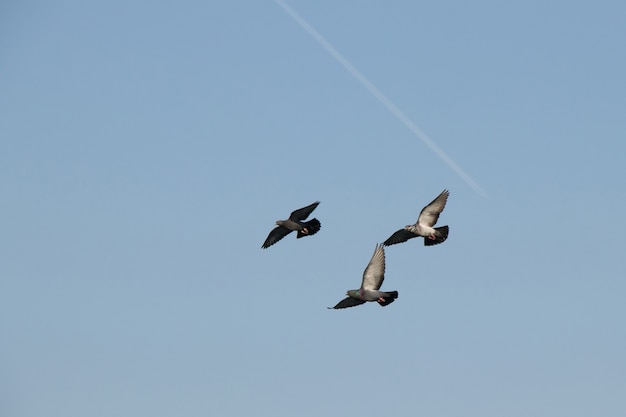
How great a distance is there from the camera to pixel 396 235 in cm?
7606

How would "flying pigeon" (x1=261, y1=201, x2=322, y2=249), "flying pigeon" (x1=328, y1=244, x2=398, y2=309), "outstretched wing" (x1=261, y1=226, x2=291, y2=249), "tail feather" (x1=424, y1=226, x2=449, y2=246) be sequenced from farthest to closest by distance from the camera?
"outstretched wing" (x1=261, y1=226, x2=291, y2=249), "flying pigeon" (x1=261, y1=201, x2=322, y2=249), "tail feather" (x1=424, y1=226, x2=449, y2=246), "flying pigeon" (x1=328, y1=244, x2=398, y2=309)

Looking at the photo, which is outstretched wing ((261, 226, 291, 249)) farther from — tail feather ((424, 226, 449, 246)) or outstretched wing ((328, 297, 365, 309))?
tail feather ((424, 226, 449, 246))

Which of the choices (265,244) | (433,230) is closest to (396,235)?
(433,230)

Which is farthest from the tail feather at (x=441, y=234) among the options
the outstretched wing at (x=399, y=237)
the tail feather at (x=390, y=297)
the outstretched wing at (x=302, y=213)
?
the outstretched wing at (x=302, y=213)

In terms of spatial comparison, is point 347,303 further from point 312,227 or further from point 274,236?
point 274,236

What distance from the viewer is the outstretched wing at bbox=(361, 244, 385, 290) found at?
70875mm

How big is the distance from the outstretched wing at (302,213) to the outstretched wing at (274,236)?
3553mm

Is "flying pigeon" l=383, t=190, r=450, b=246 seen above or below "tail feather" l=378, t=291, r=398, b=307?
above

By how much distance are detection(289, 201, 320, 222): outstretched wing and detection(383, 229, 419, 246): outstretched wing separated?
5.44m

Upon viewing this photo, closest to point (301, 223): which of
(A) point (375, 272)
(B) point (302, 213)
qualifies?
(B) point (302, 213)

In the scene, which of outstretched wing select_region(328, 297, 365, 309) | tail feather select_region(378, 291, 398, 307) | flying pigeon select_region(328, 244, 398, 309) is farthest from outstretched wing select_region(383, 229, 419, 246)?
tail feather select_region(378, 291, 398, 307)

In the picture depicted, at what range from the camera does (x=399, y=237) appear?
76250mm

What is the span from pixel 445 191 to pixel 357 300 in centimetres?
883

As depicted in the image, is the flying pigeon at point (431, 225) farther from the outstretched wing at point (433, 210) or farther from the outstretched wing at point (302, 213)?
the outstretched wing at point (302, 213)
